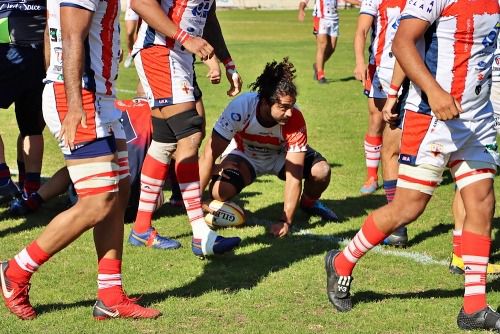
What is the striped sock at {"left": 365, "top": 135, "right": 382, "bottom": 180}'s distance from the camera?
29.3 feet

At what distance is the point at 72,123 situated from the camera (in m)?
4.76

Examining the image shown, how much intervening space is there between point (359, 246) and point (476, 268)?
2.30 ft

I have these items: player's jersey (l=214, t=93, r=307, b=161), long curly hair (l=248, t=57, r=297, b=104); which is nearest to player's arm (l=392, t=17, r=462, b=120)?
long curly hair (l=248, t=57, r=297, b=104)

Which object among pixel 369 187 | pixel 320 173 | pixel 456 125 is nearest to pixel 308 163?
pixel 320 173

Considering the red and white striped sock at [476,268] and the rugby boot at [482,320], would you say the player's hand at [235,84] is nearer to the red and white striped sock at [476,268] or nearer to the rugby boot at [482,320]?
the red and white striped sock at [476,268]

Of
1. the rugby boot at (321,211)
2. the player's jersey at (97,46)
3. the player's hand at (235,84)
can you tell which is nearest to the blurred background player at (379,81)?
the rugby boot at (321,211)

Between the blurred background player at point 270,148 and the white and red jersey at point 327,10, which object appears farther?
the white and red jersey at point 327,10

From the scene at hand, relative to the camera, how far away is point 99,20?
5.00 metres

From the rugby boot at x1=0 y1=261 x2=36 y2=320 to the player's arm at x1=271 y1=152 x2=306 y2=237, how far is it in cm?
242

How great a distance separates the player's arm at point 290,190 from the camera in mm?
7156

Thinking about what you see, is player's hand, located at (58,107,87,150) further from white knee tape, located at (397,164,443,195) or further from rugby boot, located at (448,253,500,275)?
rugby boot, located at (448,253,500,275)

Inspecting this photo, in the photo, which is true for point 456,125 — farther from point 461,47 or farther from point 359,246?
point 359,246

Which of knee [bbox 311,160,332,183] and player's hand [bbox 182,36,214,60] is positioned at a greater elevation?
player's hand [bbox 182,36,214,60]

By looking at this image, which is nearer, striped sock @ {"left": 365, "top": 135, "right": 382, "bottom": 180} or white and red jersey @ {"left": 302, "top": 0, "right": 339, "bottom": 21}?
striped sock @ {"left": 365, "top": 135, "right": 382, "bottom": 180}
